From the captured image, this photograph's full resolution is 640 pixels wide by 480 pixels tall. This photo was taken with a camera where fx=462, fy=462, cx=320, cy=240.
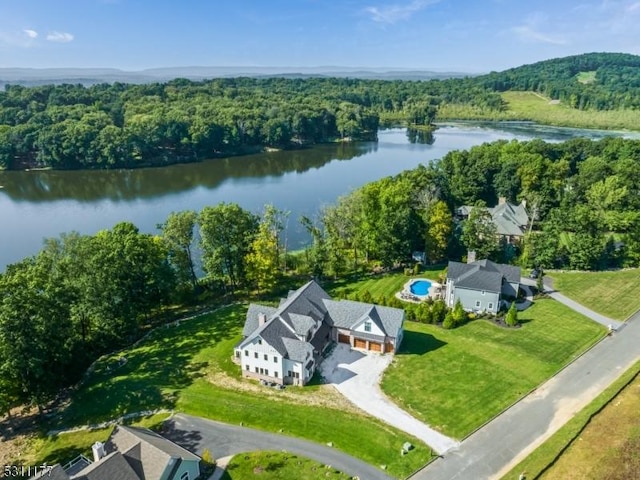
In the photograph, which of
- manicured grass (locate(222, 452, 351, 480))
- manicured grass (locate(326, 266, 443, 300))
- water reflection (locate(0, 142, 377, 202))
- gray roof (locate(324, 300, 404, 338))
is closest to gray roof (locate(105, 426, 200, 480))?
manicured grass (locate(222, 452, 351, 480))

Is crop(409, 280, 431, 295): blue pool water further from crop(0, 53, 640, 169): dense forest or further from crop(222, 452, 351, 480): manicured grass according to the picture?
crop(0, 53, 640, 169): dense forest

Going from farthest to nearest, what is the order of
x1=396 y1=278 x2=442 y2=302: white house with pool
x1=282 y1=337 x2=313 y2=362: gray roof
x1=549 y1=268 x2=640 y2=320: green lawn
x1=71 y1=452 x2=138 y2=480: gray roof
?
x1=396 y1=278 x2=442 y2=302: white house with pool
x1=549 y1=268 x2=640 y2=320: green lawn
x1=282 y1=337 x2=313 y2=362: gray roof
x1=71 y1=452 x2=138 y2=480: gray roof

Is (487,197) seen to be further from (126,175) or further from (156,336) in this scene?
(126,175)

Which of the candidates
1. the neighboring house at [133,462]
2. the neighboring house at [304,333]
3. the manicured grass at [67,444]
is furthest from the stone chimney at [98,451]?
the neighboring house at [304,333]

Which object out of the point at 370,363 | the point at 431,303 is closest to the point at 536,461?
the point at 370,363

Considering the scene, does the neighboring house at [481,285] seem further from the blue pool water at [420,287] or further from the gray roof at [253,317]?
the gray roof at [253,317]

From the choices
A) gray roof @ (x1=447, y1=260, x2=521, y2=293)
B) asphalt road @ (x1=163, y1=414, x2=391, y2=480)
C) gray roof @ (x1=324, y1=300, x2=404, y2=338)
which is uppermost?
gray roof @ (x1=447, y1=260, x2=521, y2=293)
